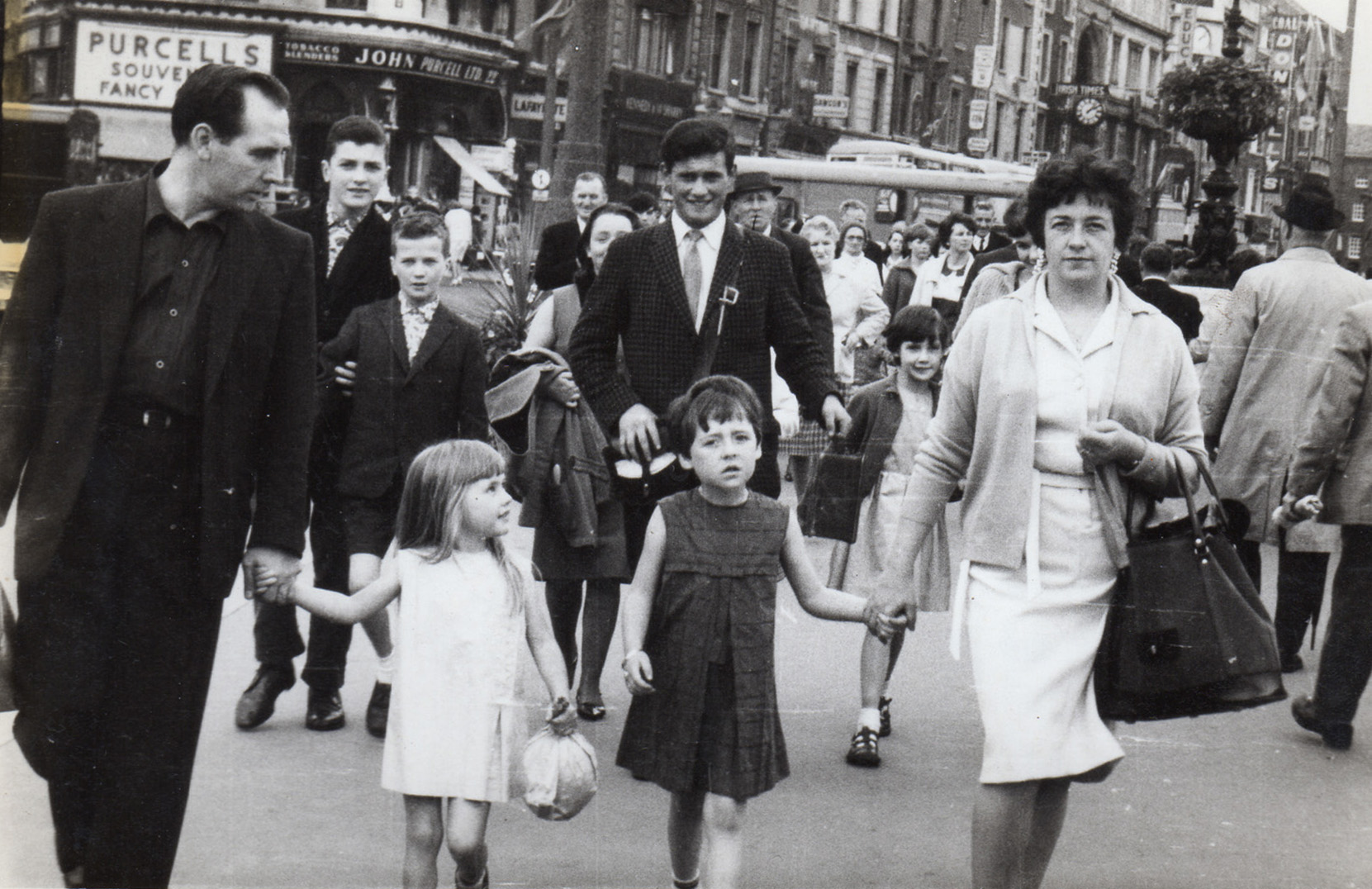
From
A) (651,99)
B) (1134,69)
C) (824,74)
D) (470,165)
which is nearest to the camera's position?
(1134,69)

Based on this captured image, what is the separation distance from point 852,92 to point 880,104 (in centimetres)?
87

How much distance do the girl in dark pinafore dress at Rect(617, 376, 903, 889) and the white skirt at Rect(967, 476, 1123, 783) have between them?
305mm

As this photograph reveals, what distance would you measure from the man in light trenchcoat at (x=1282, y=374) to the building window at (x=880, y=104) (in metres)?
9.61

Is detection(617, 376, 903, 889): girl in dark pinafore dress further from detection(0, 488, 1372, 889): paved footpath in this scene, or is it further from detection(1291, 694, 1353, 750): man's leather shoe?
detection(1291, 694, 1353, 750): man's leather shoe

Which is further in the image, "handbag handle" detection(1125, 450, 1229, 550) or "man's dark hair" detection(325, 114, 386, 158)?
"man's dark hair" detection(325, 114, 386, 158)

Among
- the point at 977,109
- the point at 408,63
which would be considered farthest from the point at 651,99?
the point at 408,63

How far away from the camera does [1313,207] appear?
690 cm

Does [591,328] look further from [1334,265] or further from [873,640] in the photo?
[1334,265]

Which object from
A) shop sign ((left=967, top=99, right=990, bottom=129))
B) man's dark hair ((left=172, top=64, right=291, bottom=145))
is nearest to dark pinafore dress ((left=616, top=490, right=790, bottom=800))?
man's dark hair ((left=172, top=64, right=291, bottom=145))

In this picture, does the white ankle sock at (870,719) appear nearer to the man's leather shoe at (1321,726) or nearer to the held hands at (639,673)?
the man's leather shoe at (1321,726)

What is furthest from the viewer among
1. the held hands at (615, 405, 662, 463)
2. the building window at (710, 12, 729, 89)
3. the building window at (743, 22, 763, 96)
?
the building window at (710, 12, 729, 89)

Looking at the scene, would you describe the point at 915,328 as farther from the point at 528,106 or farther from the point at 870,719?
the point at 528,106

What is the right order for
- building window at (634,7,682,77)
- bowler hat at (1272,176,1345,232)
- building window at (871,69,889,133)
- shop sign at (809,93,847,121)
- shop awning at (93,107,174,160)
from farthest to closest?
shop sign at (809,93,847,121)
building window at (634,7,682,77)
building window at (871,69,889,133)
bowler hat at (1272,176,1345,232)
shop awning at (93,107,174,160)

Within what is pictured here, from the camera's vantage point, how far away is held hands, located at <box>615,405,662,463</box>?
16.1 feet
